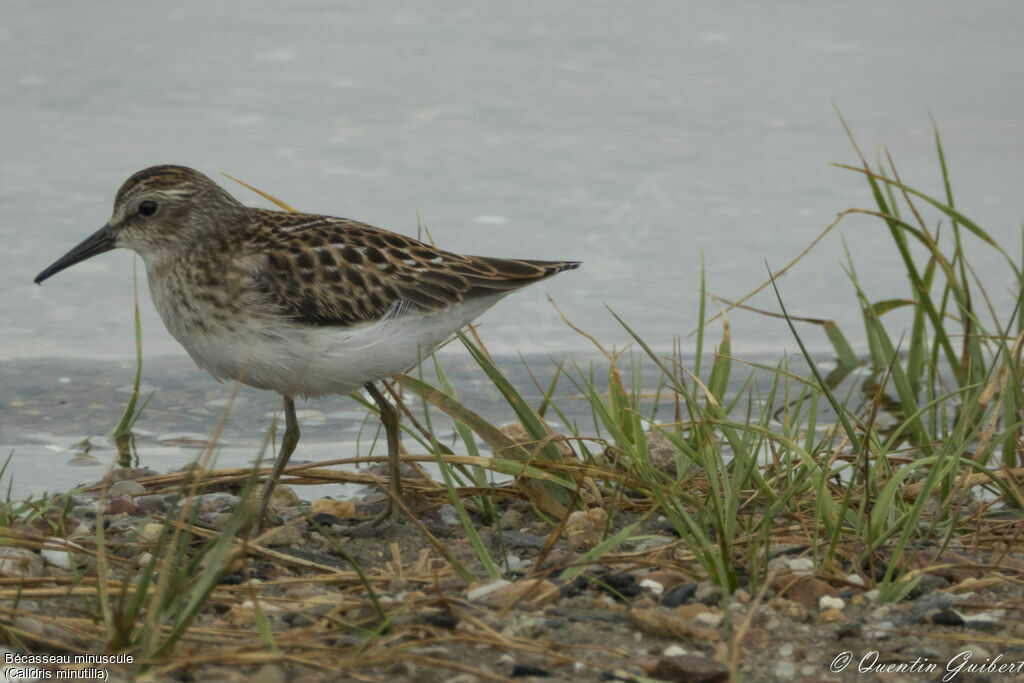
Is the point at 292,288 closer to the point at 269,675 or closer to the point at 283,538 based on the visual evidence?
the point at 283,538

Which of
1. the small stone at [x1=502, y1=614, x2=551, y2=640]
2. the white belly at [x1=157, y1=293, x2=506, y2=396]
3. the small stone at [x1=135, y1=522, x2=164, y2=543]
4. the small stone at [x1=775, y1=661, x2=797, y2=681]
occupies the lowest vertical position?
the small stone at [x1=135, y1=522, x2=164, y2=543]

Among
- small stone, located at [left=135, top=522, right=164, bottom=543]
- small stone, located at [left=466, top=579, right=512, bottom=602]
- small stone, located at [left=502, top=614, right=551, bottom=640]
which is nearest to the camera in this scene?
small stone, located at [left=502, top=614, right=551, bottom=640]

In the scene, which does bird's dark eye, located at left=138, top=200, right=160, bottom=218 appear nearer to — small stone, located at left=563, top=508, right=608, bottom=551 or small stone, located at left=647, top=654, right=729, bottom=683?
small stone, located at left=563, top=508, right=608, bottom=551

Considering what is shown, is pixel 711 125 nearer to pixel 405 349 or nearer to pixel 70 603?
pixel 405 349

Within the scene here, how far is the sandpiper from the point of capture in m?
5.36

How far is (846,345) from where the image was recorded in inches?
319

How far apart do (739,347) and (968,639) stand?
15.4 feet

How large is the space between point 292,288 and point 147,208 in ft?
3.23

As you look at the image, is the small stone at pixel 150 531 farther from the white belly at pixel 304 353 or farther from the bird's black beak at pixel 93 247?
the bird's black beak at pixel 93 247

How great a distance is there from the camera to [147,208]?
6.00 metres

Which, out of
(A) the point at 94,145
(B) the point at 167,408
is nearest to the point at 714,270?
(B) the point at 167,408

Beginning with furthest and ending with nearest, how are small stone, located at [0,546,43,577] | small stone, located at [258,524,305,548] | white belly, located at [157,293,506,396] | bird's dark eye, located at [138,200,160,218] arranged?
bird's dark eye, located at [138,200,160,218] < white belly, located at [157,293,506,396] < small stone, located at [258,524,305,548] < small stone, located at [0,546,43,577]

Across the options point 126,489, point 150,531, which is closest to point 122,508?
point 126,489

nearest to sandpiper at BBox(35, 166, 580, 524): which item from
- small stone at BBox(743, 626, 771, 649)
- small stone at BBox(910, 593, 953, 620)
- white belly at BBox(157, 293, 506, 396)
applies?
white belly at BBox(157, 293, 506, 396)
